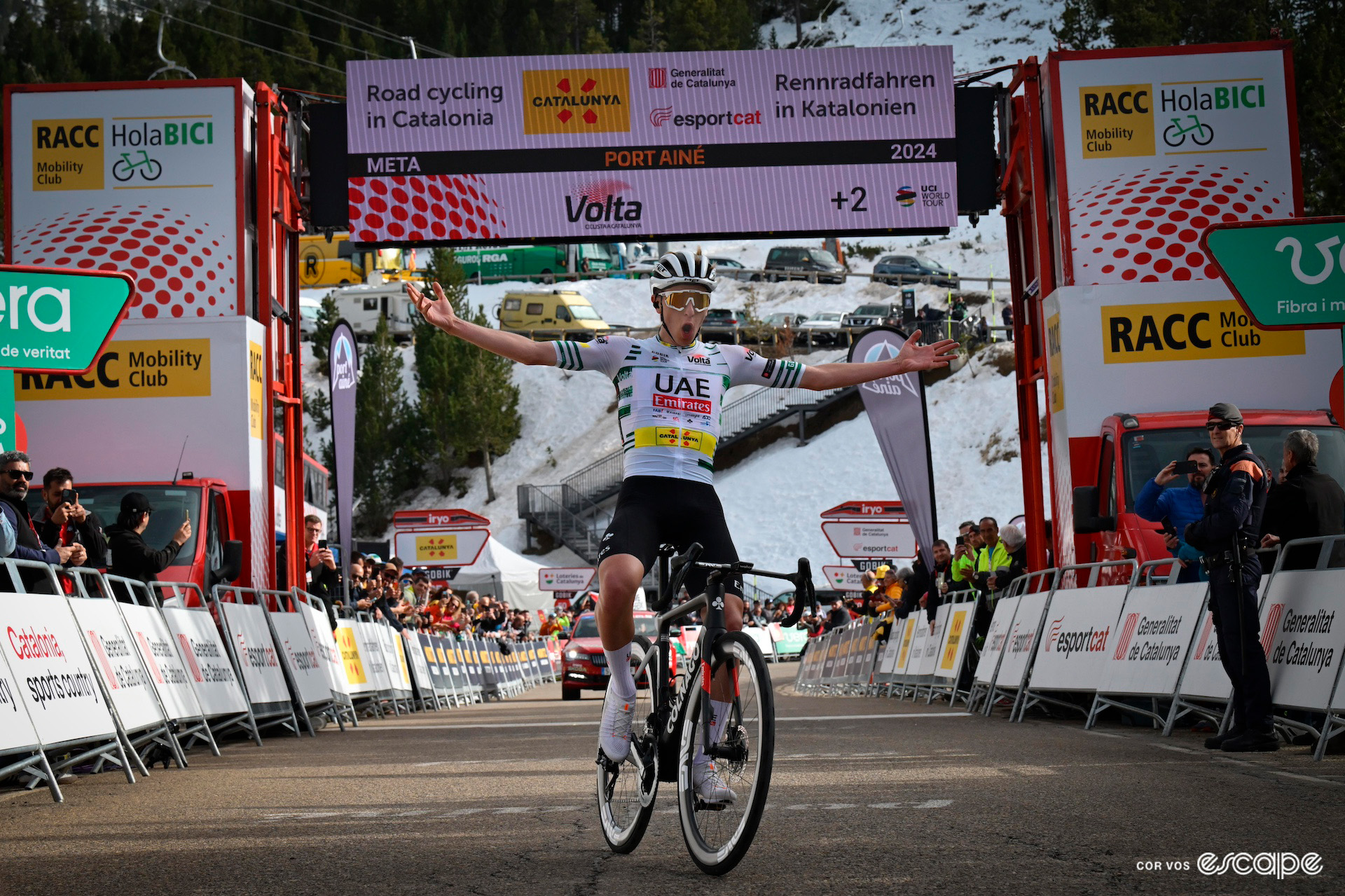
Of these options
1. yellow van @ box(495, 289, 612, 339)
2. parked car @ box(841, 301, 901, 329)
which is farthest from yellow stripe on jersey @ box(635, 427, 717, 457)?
yellow van @ box(495, 289, 612, 339)

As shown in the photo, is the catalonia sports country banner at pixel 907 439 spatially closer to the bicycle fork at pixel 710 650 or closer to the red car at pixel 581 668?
the red car at pixel 581 668

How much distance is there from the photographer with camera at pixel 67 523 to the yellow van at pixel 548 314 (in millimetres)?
68587

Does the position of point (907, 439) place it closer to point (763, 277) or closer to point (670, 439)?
point (670, 439)

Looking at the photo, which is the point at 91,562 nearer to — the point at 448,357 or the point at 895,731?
the point at 895,731

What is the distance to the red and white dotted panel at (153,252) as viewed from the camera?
59.2 ft

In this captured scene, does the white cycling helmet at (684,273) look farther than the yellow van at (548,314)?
No

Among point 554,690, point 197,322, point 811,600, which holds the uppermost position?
point 197,322

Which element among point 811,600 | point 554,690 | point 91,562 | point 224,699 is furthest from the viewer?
point 554,690

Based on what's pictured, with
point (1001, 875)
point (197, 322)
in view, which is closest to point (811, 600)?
point (1001, 875)

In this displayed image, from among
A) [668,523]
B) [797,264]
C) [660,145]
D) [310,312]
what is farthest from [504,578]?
[797,264]

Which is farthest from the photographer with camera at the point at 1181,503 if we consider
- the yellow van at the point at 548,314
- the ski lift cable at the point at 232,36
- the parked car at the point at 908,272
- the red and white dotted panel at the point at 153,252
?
the ski lift cable at the point at 232,36

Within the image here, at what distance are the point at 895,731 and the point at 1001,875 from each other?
25.6ft

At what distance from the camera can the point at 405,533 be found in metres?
41.3

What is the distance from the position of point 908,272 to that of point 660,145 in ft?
254
